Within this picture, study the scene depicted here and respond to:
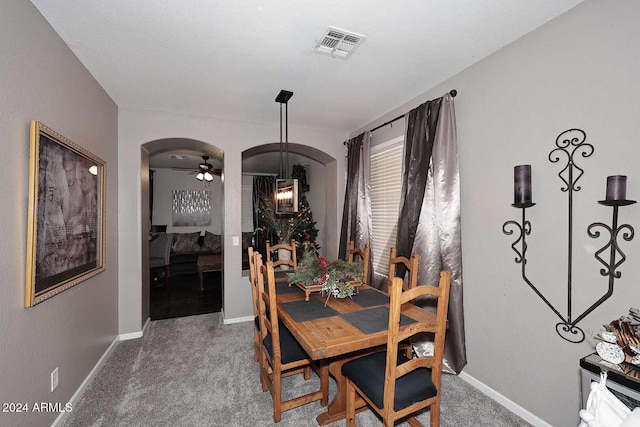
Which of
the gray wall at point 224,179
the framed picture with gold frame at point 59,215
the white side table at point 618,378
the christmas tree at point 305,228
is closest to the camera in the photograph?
the white side table at point 618,378

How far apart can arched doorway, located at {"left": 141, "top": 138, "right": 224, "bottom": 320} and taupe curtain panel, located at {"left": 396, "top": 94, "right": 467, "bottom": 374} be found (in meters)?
2.50

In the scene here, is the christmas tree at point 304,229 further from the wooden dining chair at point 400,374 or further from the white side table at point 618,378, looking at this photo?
Result: the white side table at point 618,378

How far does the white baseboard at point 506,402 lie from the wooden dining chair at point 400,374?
0.81 metres

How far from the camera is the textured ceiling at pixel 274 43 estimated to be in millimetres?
1795

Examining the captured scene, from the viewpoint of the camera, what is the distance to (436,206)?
8.66 ft

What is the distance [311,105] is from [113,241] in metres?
2.69

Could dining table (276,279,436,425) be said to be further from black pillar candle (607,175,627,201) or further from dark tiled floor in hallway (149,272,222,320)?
dark tiled floor in hallway (149,272,222,320)

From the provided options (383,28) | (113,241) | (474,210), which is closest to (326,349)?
(474,210)

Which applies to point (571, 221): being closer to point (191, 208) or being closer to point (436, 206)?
point (436, 206)

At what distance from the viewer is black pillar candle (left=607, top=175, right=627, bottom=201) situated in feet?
4.85

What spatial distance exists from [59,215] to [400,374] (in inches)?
95.8

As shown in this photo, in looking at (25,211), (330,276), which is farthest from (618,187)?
(25,211)

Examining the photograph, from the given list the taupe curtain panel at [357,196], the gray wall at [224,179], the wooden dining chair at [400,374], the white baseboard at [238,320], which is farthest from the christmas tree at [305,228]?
the wooden dining chair at [400,374]

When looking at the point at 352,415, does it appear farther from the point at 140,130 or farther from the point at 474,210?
the point at 140,130
